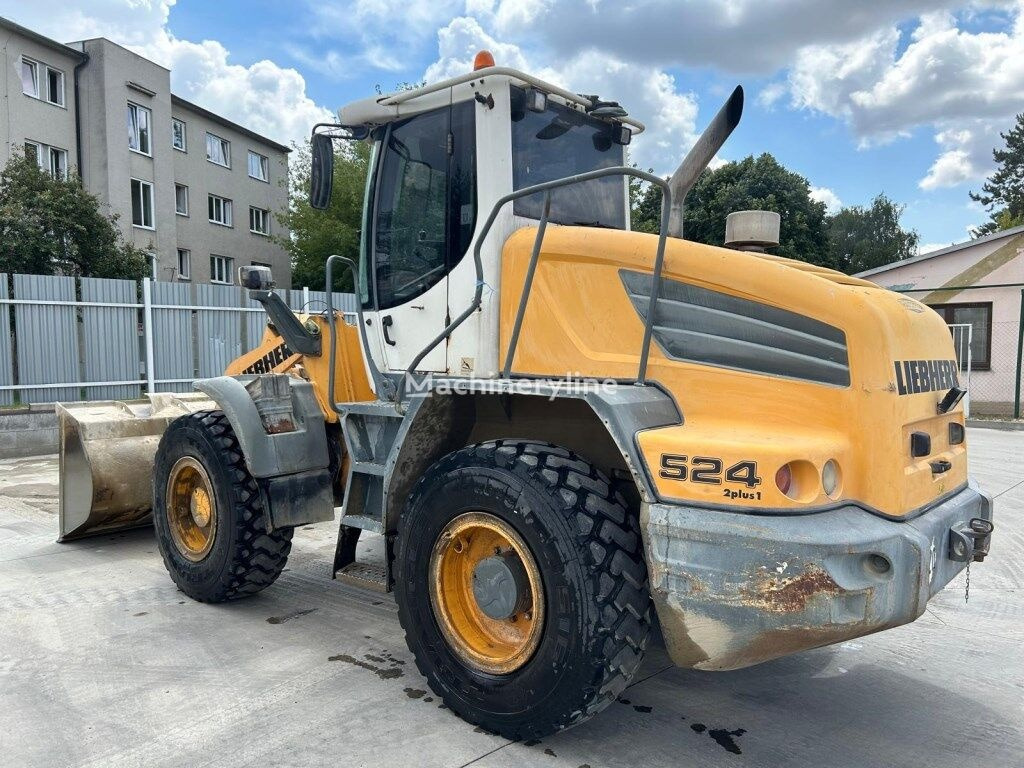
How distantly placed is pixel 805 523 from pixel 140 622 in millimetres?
3545

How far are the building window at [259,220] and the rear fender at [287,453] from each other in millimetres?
27948

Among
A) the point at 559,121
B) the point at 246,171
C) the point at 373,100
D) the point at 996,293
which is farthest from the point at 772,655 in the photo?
the point at 246,171

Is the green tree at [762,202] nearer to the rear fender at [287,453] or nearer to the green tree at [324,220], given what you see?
the green tree at [324,220]

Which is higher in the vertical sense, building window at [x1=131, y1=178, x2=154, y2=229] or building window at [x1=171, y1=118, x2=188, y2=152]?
building window at [x1=171, y1=118, x2=188, y2=152]

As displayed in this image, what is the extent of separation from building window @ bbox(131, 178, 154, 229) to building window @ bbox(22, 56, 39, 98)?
11.3 feet

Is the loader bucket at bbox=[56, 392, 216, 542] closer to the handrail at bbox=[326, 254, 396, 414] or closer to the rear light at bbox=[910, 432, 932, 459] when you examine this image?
the handrail at bbox=[326, 254, 396, 414]

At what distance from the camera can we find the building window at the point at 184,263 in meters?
26.9

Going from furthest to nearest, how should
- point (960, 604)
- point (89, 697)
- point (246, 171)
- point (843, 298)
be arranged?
point (246, 171)
point (960, 604)
point (89, 697)
point (843, 298)

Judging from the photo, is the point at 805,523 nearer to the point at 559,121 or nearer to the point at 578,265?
the point at 578,265

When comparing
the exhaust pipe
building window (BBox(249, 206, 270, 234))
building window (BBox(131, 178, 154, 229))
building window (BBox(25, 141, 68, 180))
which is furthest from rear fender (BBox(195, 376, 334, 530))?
building window (BBox(249, 206, 270, 234))

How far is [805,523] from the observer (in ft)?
8.08

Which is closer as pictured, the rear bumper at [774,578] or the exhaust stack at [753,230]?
the rear bumper at [774,578]

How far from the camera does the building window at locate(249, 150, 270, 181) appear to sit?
30453 mm

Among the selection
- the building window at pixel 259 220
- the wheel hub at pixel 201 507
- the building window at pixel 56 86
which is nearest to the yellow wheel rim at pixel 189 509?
the wheel hub at pixel 201 507
